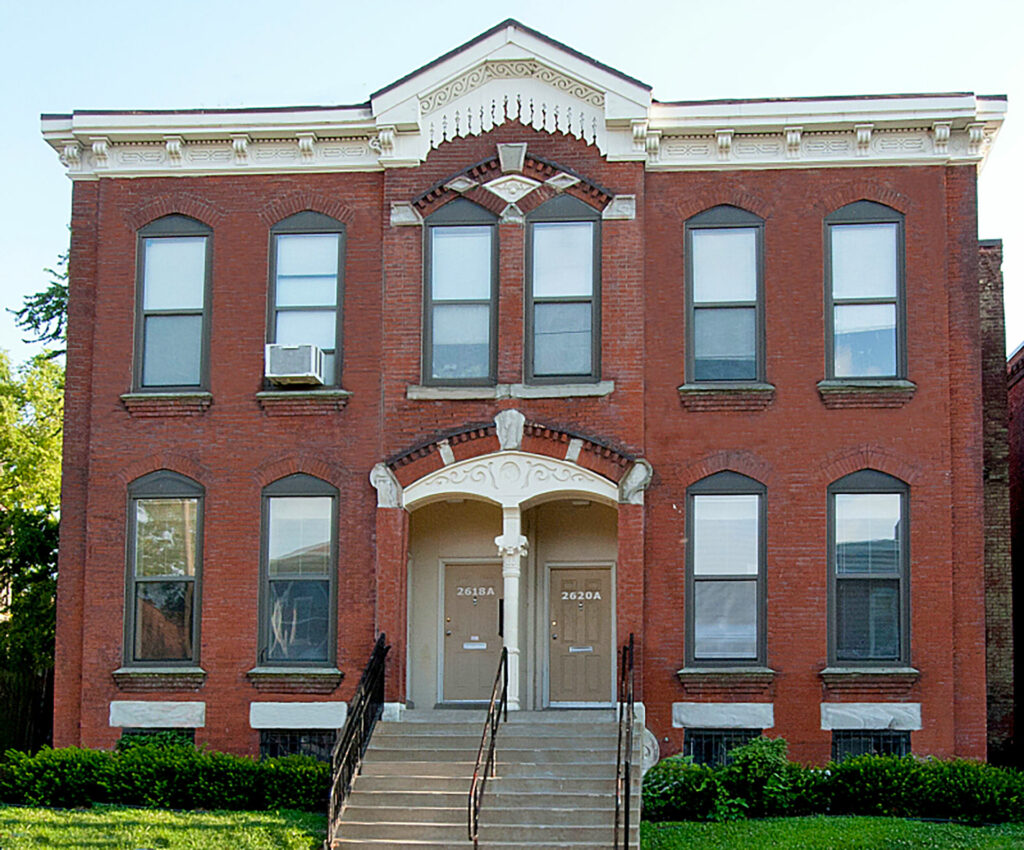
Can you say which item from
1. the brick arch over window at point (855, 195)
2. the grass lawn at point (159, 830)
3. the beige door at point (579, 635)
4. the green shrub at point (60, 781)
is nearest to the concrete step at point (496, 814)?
the grass lawn at point (159, 830)

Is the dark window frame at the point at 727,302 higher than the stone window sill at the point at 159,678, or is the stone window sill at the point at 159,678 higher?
the dark window frame at the point at 727,302

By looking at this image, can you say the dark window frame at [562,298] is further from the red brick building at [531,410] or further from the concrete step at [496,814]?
the concrete step at [496,814]

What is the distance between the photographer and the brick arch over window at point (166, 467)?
19016 mm

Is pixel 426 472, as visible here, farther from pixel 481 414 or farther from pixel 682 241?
pixel 682 241

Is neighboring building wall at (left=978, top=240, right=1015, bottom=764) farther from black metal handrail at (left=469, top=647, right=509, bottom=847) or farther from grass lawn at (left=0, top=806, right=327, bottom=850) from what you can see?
grass lawn at (left=0, top=806, right=327, bottom=850)

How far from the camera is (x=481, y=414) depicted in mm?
18516

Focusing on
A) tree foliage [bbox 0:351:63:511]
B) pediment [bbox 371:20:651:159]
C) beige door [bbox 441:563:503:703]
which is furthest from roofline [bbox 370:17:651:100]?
tree foliage [bbox 0:351:63:511]

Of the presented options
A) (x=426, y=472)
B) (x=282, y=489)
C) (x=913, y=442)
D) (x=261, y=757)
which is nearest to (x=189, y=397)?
(x=282, y=489)

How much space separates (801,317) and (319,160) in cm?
659

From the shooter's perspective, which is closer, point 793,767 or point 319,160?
point 793,767

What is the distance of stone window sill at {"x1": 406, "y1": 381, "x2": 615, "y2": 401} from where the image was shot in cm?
1836

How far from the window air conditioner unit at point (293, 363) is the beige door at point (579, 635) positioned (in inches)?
164

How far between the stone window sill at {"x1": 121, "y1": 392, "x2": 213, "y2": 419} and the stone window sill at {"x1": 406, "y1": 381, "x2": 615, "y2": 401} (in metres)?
2.74

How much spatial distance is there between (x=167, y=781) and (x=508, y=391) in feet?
20.3
